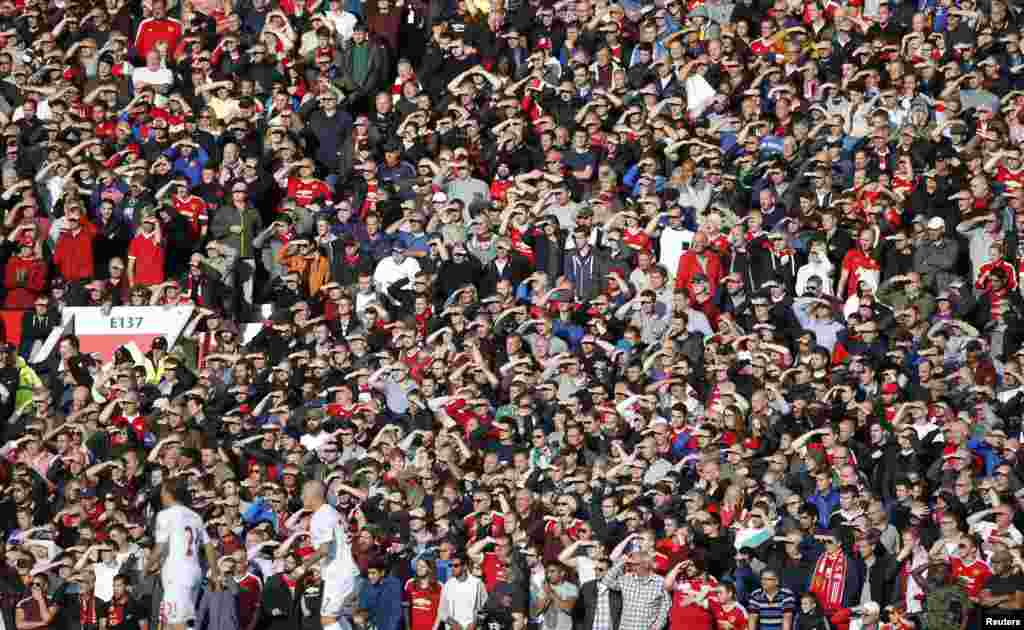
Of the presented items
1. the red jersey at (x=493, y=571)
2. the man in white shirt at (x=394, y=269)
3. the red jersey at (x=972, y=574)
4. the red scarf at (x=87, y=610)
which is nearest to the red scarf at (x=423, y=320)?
the man in white shirt at (x=394, y=269)

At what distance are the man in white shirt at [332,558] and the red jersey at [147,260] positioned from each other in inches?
256

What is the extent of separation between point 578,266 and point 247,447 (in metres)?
3.94

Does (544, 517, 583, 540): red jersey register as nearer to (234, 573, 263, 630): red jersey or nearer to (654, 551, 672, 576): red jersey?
(654, 551, 672, 576): red jersey

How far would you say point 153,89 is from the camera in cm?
3166

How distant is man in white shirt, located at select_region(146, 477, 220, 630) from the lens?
23.1 meters

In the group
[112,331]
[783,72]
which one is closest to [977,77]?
[783,72]

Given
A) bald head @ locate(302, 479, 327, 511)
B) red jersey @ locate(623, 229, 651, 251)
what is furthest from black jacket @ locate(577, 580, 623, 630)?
red jersey @ locate(623, 229, 651, 251)

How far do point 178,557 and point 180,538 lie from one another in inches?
7.7

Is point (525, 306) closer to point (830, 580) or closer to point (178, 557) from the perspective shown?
point (830, 580)

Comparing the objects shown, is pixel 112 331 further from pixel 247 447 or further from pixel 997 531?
pixel 997 531

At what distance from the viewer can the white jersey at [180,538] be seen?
75.6 feet

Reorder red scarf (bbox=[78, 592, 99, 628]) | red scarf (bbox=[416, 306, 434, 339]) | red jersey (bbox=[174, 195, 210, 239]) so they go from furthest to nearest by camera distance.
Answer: red jersey (bbox=[174, 195, 210, 239]) → red scarf (bbox=[416, 306, 434, 339]) → red scarf (bbox=[78, 592, 99, 628])

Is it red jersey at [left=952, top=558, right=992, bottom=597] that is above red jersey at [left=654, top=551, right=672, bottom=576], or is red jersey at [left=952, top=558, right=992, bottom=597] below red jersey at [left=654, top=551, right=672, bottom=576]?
below

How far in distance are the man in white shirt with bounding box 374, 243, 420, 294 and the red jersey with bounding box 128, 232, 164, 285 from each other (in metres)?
2.27
